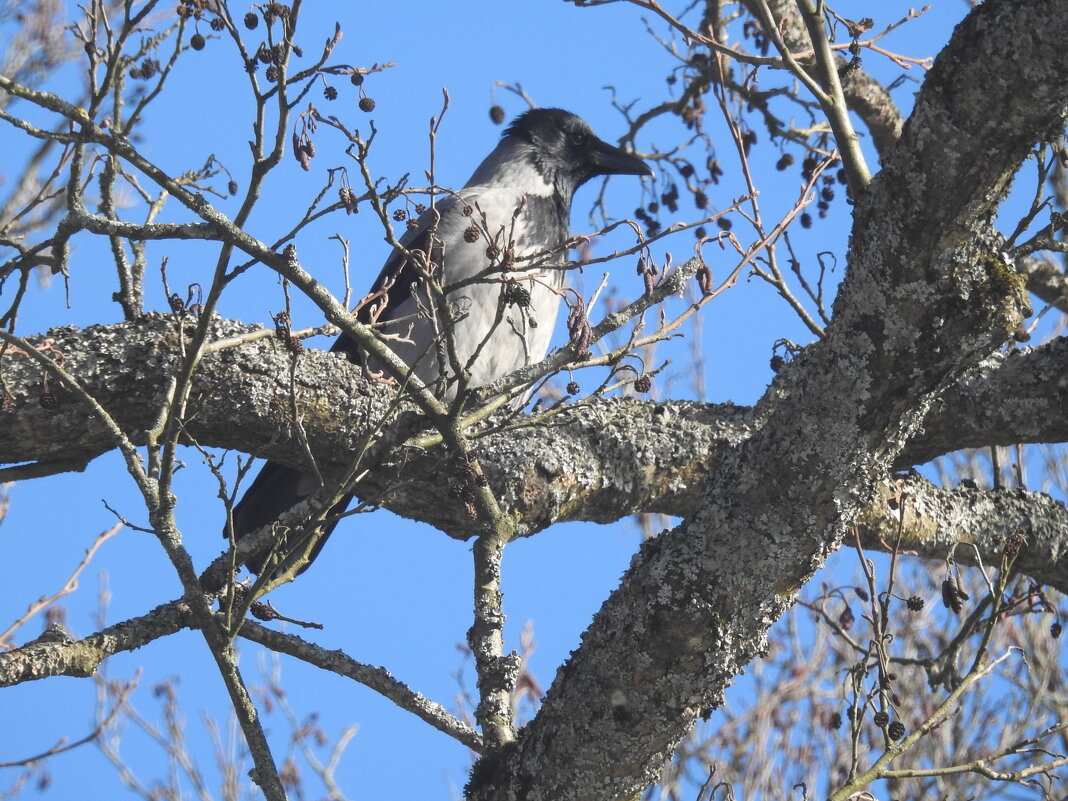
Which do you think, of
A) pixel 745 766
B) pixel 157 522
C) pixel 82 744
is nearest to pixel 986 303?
pixel 157 522

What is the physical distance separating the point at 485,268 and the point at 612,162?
3.16m

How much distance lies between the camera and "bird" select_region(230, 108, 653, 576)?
Answer: 11.0ft

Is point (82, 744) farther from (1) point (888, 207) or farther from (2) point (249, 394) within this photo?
(1) point (888, 207)

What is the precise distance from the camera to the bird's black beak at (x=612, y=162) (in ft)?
20.0

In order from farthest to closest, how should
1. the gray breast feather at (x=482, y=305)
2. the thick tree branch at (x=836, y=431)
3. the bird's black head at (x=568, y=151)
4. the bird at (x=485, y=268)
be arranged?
the bird's black head at (x=568, y=151), the gray breast feather at (x=482, y=305), the bird at (x=485, y=268), the thick tree branch at (x=836, y=431)

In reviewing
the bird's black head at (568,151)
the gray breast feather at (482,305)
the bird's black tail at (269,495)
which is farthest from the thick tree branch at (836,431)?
the bird's black head at (568,151)

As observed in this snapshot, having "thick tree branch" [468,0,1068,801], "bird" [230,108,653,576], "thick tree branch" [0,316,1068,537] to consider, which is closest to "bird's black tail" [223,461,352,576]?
"bird" [230,108,653,576]

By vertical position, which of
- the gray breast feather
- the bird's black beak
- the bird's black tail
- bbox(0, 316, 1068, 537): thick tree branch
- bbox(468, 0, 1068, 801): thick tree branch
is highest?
the bird's black beak

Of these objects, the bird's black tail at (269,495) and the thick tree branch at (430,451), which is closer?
the thick tree branch at (430,451)

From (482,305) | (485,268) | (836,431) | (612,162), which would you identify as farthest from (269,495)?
(612,162)

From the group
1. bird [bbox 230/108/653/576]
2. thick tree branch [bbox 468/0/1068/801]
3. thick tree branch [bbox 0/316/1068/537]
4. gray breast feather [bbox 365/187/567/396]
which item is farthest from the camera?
gray breast feather [bbox 365/187/567/396]

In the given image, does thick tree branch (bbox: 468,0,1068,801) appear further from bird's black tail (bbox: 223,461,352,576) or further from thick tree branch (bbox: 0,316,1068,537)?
bird's black tail (bbox: 223,461,352,576)

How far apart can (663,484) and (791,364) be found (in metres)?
0.64

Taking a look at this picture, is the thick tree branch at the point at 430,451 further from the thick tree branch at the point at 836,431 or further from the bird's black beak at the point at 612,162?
the bird's black beak at the point at 612,162
